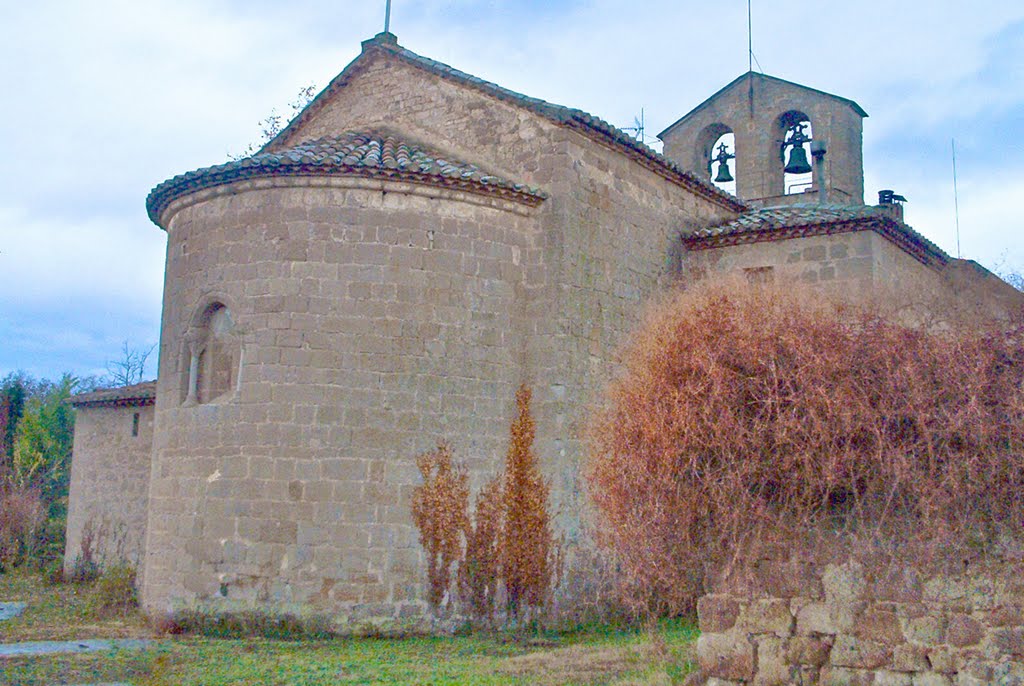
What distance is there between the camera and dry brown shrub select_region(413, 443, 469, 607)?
31.7ft

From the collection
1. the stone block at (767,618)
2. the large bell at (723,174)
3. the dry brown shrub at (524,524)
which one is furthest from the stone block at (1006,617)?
the large bell at (723,174)

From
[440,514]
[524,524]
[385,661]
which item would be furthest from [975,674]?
[440,514]

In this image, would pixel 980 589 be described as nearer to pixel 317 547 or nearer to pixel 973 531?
pixel 973 531

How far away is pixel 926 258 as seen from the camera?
13.7 metres

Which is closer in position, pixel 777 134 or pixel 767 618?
pixel 767 618

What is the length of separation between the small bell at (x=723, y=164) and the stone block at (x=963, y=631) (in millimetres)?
11503

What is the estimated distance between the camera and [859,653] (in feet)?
17.5

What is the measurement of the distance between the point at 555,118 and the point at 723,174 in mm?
5671

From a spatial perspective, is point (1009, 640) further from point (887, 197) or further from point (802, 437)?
point (887, 197)

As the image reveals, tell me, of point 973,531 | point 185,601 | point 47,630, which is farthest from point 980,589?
point 47,630

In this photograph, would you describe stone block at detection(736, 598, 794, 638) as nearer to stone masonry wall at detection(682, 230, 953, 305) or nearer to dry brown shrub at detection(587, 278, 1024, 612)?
dry brown shrub at detection(587, 278, 1024, 612)

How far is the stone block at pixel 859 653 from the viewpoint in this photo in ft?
17.3

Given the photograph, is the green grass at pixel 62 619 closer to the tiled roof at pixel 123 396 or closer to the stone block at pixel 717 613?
the tiled roof at pixel 123 396

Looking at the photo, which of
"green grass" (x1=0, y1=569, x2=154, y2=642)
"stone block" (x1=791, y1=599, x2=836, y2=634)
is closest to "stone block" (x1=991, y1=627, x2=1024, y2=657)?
"stone block" (x1=791, y1=599, x2=836, y2=634)
